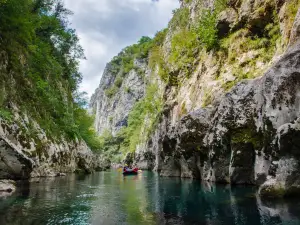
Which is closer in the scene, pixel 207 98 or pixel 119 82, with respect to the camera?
pixel 207 98

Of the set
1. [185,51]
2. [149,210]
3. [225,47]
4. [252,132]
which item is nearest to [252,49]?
[225,47]

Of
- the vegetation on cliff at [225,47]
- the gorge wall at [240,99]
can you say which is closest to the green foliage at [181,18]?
the vegetation on cliff at [225,47]

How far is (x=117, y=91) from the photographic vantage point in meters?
116

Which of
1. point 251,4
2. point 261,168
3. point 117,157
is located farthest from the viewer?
point 117,157

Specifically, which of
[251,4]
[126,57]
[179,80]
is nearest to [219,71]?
[251,4]

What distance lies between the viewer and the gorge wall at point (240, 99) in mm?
12234

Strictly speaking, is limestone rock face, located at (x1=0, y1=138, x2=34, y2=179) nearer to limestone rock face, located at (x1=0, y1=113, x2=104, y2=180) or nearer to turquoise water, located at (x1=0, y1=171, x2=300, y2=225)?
limestone rock face, located at (x1=0, y1=113, x2=104, y2=180)

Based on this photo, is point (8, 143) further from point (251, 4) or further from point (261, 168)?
point (251, 4)

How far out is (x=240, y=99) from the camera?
16.8 metres

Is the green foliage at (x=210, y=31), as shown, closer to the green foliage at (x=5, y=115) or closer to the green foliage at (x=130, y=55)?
the green foliage at (x=5, y=115)

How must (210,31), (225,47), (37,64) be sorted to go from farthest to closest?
(37,64) → (210,31) → (225,47)

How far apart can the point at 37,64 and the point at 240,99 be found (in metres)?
24.9

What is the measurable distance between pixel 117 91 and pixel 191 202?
105 m

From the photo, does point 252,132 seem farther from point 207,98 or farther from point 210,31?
point 210,31
